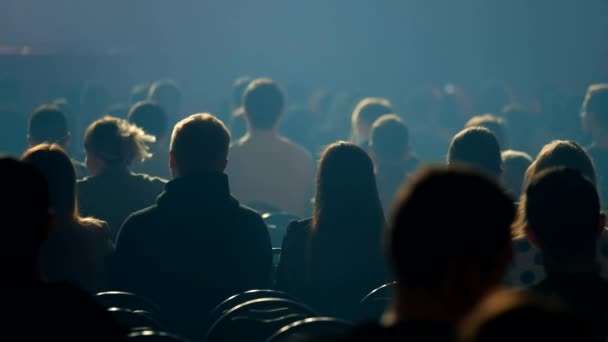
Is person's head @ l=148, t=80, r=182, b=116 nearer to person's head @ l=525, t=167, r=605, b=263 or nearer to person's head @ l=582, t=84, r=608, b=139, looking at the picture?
person's head @ l=582, t=84, r=608, b=139

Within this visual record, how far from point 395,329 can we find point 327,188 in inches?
117

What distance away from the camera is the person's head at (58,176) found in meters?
4.55

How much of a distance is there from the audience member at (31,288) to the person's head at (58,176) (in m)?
1.53

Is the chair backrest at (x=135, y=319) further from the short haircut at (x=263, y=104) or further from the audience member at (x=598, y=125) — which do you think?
the audience member at (x=598, y=125)

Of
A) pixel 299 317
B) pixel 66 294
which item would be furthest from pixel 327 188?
pixel 66 294

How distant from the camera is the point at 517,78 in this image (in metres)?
27.9

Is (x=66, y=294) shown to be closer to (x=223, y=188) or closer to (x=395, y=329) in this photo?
(x=395, y=329)

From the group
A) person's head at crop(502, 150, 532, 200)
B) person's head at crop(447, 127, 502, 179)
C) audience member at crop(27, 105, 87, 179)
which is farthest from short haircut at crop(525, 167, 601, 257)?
audience member at crop(27, 105, 87, 179)

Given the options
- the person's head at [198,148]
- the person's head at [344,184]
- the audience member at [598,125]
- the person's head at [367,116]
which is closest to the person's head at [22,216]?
the person's head at [198,148]

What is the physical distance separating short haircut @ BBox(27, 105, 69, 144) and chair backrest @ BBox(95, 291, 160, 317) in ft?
13.9

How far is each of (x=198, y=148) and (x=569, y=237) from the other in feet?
7.46

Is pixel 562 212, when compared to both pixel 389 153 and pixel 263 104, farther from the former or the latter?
pixel 263 104

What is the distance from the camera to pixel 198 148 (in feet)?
16.7

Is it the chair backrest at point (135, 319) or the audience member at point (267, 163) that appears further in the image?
the audience member at point (267, 163)
